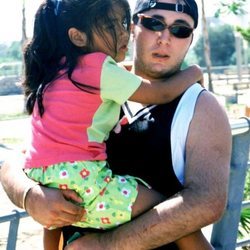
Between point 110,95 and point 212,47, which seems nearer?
point 110,95

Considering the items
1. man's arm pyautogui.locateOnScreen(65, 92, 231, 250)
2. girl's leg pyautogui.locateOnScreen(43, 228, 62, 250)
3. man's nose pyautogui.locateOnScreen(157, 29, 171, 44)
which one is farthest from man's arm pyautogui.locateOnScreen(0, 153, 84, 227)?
man's nose pyautogui.locateOnScreen(157, 29, 171, 44)

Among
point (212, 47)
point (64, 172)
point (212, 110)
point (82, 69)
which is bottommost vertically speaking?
point (212, 47)

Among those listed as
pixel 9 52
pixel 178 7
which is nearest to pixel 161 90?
pixel 178 7

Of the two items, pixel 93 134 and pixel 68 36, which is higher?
pixel 68 36

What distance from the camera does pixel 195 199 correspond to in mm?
1890

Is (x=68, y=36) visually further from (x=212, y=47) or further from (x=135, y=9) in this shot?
(x=212, y=47)

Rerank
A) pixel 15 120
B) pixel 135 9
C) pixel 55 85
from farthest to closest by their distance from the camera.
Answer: pixel 15 120 → pixel 135 9 → pixel 55 85

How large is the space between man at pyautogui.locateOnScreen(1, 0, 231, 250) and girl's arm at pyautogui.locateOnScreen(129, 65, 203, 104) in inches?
1.2

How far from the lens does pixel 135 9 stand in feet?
8.31

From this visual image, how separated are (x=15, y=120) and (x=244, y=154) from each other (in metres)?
20.1

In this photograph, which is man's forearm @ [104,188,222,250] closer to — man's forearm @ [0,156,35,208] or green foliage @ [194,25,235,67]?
man's forearm @ [0,156,35,208]

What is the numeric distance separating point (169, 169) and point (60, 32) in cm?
62

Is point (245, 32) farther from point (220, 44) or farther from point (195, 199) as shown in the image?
point (220, 44)

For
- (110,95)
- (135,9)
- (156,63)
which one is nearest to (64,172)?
(110,95)
